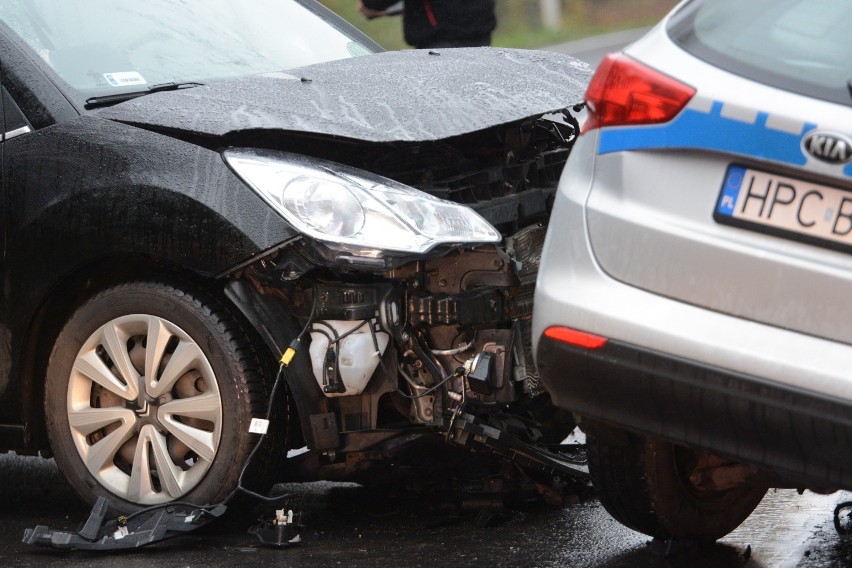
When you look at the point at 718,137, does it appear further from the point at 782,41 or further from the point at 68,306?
the point at 68,306

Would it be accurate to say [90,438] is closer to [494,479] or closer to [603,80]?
[494,479]

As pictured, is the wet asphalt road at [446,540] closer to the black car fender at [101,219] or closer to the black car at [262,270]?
the black car at [262,270]

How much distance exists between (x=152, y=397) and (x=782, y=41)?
2067mm

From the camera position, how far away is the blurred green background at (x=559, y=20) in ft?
81.9

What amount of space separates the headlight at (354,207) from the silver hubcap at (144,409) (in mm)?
523

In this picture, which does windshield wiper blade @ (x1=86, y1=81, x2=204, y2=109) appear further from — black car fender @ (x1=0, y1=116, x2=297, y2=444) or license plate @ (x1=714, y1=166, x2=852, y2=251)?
license plate @ (x1=714, y1=166, x2=852, y2=251)

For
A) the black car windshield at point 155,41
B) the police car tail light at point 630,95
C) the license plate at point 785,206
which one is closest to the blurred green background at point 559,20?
the black car windshield at point 155,41

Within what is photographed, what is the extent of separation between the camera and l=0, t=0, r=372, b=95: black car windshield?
454cm

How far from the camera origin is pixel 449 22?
6.96m

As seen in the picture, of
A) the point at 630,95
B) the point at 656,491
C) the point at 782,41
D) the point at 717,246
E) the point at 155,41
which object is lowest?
the point at 656,491

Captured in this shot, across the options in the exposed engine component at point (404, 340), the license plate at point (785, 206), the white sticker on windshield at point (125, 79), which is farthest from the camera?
the white sticker on windshield at point (125, 79)

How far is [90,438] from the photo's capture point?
4.34m

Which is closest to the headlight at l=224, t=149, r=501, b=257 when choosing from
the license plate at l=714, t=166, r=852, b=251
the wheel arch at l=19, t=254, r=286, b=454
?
the wheel arch at l=19, t=254, r=286, b=454

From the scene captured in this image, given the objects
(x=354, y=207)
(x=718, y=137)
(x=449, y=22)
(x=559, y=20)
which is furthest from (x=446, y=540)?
(x=559, y=20)
